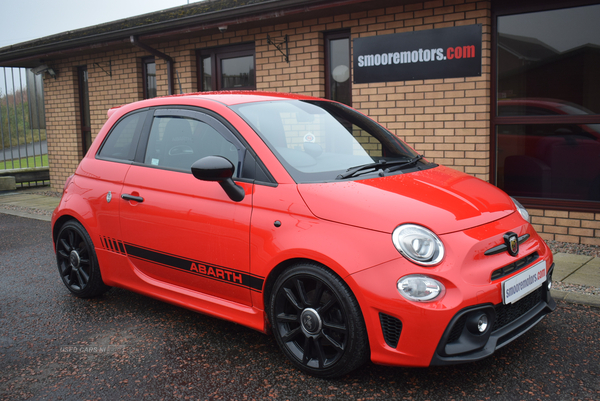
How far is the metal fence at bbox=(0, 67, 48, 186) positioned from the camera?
42.7ft

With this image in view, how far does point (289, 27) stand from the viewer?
7.73m

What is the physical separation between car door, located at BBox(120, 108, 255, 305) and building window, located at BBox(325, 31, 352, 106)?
13.5ft

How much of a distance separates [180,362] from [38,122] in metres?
11.9

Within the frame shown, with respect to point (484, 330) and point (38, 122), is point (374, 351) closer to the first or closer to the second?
point (484, 330)

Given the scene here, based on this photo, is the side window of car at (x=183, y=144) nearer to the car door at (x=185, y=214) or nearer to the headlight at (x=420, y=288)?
the car door at (x=185, y=214)

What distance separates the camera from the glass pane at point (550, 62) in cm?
580

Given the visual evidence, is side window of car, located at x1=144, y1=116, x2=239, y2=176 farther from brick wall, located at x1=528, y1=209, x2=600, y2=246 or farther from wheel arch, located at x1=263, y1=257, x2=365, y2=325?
brick wall, located at x1=528, y1=209, x2=600, y2=246

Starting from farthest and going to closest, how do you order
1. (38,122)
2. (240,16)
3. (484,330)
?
(38,122) < (240,16) < (484,330)

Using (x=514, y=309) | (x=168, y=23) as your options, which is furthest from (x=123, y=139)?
(x=168, y=23)

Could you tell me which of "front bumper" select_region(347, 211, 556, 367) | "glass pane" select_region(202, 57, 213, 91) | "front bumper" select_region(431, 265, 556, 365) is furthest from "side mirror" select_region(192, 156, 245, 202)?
"glass pane" select_region(202, 57, 213, 91)

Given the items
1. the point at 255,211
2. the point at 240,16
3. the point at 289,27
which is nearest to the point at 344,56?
the point at 289,27

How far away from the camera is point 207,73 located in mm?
9180

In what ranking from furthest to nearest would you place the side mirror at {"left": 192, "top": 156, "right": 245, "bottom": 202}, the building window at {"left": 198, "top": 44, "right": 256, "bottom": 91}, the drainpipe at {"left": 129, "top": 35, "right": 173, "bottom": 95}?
the drainpipe at {"left": 129, "top": 35, "right": 173, "bottom": 95}, the building window at {"left": 198, "top": 44, "right": 256, "bottom": 91}, the side mirror at {"left": 192, "top": 156, "right": 245, "bottom": 202}

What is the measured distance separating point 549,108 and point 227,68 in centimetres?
517
